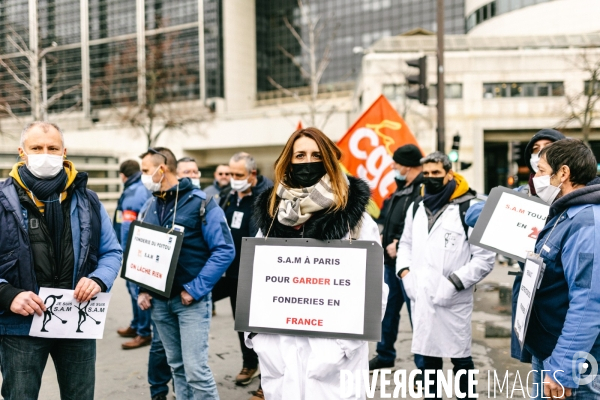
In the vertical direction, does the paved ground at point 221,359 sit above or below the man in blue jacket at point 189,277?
below

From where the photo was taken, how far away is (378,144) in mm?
7051

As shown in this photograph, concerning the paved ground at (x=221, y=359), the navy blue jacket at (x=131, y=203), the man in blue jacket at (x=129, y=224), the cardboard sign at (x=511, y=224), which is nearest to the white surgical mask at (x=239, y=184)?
the man in blue jacket at (x=129, y=224)

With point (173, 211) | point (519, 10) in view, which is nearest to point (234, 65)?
point (519, 10)

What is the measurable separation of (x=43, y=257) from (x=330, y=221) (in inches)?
63.4

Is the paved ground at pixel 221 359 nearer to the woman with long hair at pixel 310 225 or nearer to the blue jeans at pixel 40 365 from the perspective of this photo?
the blue jeans at pixel 40 365

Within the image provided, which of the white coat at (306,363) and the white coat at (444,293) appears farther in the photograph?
the white coat at (444,293)

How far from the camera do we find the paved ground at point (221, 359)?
14.9 feet

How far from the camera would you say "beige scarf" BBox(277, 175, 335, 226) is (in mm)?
2365

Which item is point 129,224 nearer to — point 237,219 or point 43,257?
point 237,219

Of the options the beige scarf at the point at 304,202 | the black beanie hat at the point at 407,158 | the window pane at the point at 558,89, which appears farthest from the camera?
the window pane at the point at 558,89

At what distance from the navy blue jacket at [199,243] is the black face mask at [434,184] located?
165 cm

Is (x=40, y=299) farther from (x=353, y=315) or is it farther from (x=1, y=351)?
(x=353, y=315)

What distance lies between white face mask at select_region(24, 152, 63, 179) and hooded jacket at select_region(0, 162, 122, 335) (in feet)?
0.31

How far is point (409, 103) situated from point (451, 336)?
90.7 ft
